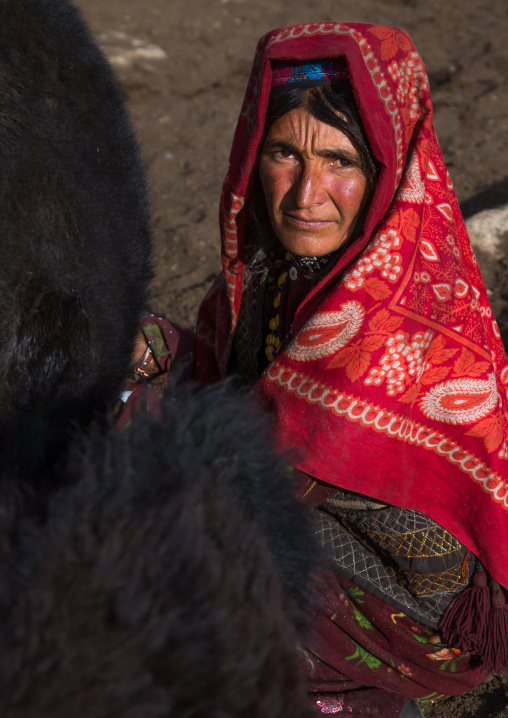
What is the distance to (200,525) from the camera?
0.61 metres

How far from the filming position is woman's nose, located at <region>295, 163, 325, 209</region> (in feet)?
Result: 4.42

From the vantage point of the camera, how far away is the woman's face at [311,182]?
132 centimetres

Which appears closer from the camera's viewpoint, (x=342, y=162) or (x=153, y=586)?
(x=153, y=586)

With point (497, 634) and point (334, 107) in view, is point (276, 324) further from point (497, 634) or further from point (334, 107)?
point (497, 634)

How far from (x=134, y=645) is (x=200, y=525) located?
12 cm

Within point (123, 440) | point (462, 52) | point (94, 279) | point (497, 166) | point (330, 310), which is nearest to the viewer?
point (123, 440)

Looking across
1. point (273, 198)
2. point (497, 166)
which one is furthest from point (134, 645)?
point (497, 166)

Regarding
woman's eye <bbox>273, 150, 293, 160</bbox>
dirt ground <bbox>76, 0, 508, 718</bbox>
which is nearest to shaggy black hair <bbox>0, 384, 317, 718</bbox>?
woman's eye <bbox>273, 150, 293, 160</bbox>

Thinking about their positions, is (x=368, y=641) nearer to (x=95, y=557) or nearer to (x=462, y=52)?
(x=95, y=557)

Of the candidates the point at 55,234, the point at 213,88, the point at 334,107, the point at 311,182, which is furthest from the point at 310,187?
the point at 213,88

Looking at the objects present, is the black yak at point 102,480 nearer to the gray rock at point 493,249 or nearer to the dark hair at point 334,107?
the dark hair at point 334,107

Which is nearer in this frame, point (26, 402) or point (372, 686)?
point (26, 402)

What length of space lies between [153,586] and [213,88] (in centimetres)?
481

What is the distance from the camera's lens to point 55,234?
720mm
